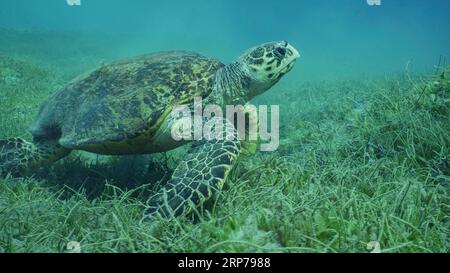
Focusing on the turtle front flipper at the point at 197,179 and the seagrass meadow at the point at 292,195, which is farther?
the turtle front flipper at the point at 197,179

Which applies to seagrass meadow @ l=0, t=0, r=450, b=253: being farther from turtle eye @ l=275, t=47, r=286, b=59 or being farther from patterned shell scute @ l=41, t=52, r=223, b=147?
turtle eye @ l=275, t=47, r=286, b=59

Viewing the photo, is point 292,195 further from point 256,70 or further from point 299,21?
point 299,21

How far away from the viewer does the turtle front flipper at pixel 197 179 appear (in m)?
2.87

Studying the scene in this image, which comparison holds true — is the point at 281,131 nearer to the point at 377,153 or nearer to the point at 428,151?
the point at 377,153

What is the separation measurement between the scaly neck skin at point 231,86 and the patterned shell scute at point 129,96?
0.37ft

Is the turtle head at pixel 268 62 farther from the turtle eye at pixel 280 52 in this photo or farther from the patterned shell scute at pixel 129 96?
the patterned shell scute at pixel 129 96

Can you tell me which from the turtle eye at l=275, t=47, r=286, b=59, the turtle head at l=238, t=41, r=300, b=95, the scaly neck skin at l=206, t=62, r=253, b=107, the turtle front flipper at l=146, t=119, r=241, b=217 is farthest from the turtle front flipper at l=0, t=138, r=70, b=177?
the turtle eye at l=275, t=47, r=286, b=59

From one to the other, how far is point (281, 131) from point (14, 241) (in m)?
5.33

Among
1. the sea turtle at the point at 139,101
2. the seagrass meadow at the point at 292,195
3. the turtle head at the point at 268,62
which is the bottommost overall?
the seagrass meadow at the point at 292,195

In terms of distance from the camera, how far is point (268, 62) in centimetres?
433

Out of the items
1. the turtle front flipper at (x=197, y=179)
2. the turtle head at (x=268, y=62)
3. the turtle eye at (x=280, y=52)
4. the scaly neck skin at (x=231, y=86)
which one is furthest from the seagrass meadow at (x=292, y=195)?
the turtle eye at (x=280, y=52)

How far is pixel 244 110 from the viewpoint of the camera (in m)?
4.74

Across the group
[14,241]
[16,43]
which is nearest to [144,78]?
[14,241]

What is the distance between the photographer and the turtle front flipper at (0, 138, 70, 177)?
15.1ft
